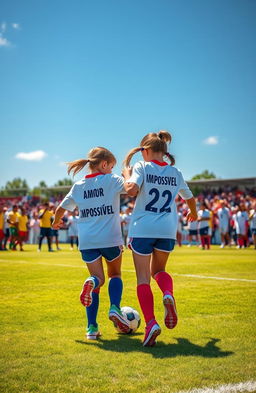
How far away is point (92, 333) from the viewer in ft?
14.3

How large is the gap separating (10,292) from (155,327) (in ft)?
13.6

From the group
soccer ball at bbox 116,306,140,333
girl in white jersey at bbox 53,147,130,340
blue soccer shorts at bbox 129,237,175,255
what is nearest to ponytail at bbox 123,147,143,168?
girl in white jersey at bbox 53,147,130,340

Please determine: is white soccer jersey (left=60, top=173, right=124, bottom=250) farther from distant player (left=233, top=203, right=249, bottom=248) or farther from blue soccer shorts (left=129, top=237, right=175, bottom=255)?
distant player (left=233, top=203, right=249, bottom=248)

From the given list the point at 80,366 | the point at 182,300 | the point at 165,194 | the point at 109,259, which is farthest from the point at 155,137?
the point at 182,300

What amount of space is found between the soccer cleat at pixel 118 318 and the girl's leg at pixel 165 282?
19.8 inches

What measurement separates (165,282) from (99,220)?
0.97 metres

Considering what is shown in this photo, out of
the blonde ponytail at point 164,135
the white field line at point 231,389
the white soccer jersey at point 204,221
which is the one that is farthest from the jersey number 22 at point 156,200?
the white soccer jersey at point 204,221

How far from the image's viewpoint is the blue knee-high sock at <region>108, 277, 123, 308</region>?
447cm

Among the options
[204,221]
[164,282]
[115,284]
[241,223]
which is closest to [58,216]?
[115,284]

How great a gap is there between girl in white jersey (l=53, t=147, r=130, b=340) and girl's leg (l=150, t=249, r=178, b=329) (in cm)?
42

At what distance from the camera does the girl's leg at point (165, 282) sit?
13.3 ft

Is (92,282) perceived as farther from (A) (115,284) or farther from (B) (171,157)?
(B) (171,157)

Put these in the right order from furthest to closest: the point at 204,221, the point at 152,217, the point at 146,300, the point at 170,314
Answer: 1. the point at 204,221
2. the point at 152,217
3. the point at 146,300
4. the point at 170,314

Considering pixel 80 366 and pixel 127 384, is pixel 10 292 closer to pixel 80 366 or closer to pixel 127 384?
pixel 80 366
